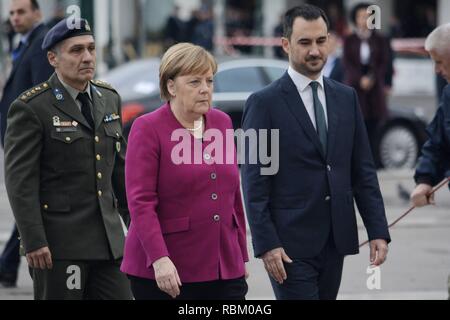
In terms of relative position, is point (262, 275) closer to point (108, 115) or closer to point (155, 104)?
point (108, 115)

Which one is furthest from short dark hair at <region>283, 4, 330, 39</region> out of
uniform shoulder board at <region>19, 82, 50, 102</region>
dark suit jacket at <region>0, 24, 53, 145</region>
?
dark suit jacket at <region>0, 24, 53, 145</region>

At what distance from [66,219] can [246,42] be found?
31.0 m

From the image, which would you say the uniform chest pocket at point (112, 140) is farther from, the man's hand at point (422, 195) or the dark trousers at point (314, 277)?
the man's hand at point (422, 195)

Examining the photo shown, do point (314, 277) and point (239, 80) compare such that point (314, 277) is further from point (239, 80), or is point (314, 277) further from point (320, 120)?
point (239, 80)

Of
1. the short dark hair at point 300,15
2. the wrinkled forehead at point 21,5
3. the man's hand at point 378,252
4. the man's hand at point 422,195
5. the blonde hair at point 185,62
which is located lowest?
the man's hand at point 378,252

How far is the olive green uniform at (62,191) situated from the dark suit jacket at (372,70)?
9.01 metres

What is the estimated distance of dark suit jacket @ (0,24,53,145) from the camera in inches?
329

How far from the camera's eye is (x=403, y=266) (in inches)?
394

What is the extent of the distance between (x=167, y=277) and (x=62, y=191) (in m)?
1.00

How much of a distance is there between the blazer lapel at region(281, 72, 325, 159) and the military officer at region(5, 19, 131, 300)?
2.89ft

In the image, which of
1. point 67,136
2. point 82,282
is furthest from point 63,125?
point 82,282

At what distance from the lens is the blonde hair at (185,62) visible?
5.33 m

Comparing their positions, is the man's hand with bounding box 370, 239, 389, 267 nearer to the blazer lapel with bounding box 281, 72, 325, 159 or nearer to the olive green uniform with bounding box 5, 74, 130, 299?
the blazer lapel with bounding box 281, 72, 325, 159

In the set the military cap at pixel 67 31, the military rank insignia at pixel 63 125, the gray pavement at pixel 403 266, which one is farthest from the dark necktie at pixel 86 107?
the gray pavement at pixel 403 266
